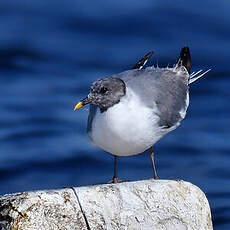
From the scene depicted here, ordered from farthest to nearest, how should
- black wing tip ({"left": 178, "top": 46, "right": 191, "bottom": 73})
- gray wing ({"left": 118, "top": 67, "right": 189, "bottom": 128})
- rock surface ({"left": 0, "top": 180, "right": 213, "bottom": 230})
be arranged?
black wing tip ({"left": 178, "top": 46, "right": 191, "bottom": 73})
gray wing ({"left": 118, "top": 67, "right": 189, "bottom": 128})
rock surface ({"left": 0, "top": 180, "right": 213, "bottom": 230})

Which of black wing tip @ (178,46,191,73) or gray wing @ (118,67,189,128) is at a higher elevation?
black wing tip @ (178,46,191,73)

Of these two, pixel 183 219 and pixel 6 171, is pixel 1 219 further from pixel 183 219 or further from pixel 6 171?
pixel 6 171

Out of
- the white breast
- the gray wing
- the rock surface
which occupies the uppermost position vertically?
the gray wing

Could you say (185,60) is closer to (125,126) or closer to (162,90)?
(162,90)

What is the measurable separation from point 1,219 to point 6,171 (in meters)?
7.02

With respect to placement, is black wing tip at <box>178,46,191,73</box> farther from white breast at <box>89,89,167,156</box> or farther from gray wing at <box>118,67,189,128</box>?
white breast at <box>89,89,167,156</box>

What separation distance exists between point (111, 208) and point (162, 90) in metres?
2.07

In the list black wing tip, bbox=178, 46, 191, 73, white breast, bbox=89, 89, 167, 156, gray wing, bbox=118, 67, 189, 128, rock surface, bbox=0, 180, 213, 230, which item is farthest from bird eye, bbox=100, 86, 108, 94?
black wing tip, bbox=178, 46, 191, 73

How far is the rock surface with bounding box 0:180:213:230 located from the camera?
727cm

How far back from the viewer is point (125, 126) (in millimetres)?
8562

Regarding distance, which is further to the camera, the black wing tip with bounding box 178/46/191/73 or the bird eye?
the black wing tip with bounding box 178/46/191/73

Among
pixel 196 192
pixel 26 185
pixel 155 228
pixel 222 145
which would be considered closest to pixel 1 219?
pixel 155 228

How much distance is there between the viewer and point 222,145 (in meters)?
15.0

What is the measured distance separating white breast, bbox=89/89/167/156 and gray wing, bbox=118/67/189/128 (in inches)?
6.2
